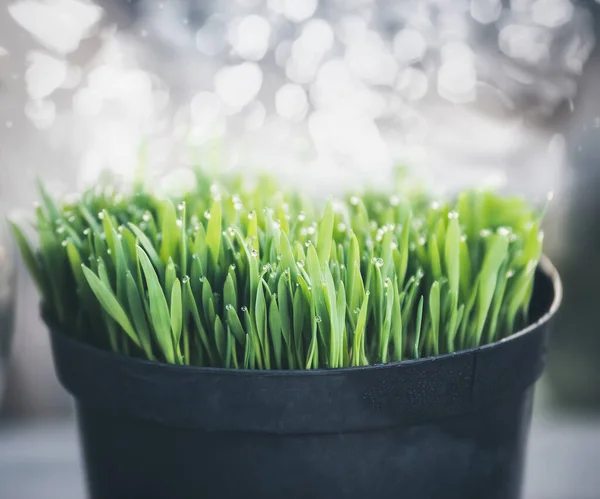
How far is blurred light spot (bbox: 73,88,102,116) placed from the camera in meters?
0.81

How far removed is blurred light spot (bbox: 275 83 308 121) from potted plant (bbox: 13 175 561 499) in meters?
0.35

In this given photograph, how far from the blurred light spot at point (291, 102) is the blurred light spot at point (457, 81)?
0.51 ft

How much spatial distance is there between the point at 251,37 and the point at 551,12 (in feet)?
1.08

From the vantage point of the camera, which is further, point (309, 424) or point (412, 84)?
point (412, 84)

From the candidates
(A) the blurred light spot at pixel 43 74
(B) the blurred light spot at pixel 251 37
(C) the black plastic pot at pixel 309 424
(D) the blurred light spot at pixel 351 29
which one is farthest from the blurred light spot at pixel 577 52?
(A) the blurred light spot at pixel 43 74

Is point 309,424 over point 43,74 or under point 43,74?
under

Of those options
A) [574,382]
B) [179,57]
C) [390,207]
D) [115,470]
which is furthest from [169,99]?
[574,382]

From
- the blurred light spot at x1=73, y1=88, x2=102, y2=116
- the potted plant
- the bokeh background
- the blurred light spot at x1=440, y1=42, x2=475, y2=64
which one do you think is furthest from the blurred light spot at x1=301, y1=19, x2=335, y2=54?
the potted plant

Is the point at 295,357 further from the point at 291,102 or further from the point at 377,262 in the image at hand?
the point at 291,102

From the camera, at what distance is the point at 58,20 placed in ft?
2.59

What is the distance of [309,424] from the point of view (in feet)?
1.36

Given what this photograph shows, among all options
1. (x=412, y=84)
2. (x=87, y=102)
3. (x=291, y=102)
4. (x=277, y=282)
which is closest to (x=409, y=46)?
(x=412, y=84)

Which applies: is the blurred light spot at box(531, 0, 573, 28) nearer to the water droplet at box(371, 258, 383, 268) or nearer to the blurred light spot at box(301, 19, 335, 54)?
the blurred light spot at box(301, 19, 335, 54)

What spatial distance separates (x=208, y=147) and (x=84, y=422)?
266 mm
